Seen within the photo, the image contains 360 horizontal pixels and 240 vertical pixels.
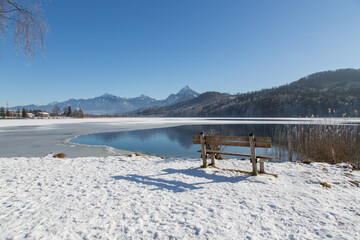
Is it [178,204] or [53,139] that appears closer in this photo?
[178,204]

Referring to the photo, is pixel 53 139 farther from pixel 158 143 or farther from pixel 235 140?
pixel 235 140

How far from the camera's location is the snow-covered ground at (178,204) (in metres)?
2.92

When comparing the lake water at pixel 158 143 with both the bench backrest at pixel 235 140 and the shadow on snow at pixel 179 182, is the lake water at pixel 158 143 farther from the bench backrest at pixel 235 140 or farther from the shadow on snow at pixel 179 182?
the shadow on snow at pixel 179 182

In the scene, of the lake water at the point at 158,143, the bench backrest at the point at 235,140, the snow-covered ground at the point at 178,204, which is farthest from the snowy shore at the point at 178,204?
the lake water at the point at 158,143

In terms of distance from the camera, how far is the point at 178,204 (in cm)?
381

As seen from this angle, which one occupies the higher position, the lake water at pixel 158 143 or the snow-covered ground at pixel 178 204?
the snow-covered ground at pixel 178 204

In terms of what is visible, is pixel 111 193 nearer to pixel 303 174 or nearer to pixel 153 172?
pixel 153 172

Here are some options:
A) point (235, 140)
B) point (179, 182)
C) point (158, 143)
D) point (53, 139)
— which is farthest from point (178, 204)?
point (53, 139)

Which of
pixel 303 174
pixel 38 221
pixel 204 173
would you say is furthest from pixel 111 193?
pixel 303 174

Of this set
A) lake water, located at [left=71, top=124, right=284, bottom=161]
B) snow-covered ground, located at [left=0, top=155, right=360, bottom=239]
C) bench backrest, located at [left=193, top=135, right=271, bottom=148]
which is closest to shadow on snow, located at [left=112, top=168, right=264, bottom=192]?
snow-covered ground, located at [left=0, top=155, right=360, bottom=239]

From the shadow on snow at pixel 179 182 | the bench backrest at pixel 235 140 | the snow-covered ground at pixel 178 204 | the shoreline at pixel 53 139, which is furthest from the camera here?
the shoreline at pixel 53 139

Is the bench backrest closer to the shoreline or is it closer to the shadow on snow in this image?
the shadow on snow

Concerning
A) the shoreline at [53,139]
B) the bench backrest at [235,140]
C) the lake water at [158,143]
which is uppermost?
the bench backrest at [235,140]

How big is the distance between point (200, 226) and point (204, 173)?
2.97m
